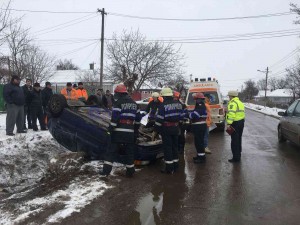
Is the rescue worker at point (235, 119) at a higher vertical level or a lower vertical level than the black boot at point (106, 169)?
higher

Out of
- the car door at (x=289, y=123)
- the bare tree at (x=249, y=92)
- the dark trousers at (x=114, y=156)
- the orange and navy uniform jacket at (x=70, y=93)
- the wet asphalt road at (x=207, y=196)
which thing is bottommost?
the wet asphalt road at (x=207, y=196)

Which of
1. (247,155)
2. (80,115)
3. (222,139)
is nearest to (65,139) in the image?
(80,115)

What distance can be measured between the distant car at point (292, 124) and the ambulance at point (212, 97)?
329cm

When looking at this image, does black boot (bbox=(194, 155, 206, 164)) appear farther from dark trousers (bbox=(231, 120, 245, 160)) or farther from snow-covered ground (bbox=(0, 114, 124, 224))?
snow-covered ground (bbox=(0, 114, 124, 224))

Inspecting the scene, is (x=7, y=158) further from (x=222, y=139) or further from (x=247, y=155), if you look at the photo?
(x=222, y=139)

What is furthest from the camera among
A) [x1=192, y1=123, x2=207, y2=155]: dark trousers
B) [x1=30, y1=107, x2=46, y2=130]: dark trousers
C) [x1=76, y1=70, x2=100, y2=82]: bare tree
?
[x1=76, y1=70, x2=100, y2=82]: bare tree

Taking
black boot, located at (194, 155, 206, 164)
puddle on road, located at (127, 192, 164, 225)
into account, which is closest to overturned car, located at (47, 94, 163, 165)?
black boot, located at (194, 155, 206, 164)

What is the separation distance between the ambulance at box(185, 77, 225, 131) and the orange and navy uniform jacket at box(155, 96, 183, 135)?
22.8ft

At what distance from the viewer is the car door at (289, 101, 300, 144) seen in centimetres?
924

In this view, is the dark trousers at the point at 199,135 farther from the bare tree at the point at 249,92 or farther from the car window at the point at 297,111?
the bare tree at the point at 249,92

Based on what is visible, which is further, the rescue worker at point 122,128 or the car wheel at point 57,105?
the car wheel at point 57,105

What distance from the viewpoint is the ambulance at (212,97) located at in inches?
555

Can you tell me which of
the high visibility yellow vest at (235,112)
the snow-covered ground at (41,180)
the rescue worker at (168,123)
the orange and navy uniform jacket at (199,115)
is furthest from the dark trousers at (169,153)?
the high visibility yellow vest at (235,112)

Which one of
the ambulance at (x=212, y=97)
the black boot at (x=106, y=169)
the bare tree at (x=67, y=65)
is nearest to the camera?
the black boot at (x=106, y=169)
